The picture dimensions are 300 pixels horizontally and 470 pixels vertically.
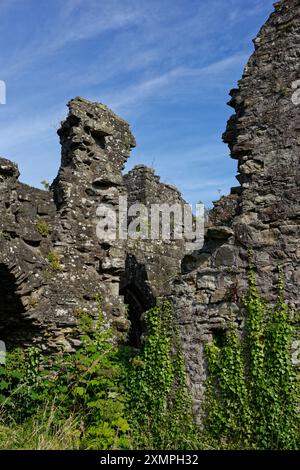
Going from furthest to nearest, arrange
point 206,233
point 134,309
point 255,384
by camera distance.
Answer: point 134,309, point 206,233, point 255,384

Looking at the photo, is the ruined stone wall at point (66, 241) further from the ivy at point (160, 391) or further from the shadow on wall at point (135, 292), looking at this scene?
the shadow on wall at point (135, 292)

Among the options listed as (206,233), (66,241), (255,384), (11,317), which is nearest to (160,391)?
(255,384)

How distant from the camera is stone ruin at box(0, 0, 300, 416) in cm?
614

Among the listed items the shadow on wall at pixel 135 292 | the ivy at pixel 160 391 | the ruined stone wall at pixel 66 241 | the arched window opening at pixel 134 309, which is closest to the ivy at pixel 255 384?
the ivy at pixel 160 391

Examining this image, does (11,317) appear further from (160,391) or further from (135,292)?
(135,292)

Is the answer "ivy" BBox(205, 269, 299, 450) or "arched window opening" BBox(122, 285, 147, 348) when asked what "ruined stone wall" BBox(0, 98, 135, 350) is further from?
"arched window opening" BBox(122, 285, 147, 348)

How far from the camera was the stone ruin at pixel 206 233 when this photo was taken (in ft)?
20.2

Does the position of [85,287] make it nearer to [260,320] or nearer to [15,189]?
[15,189]

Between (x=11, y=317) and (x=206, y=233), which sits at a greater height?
(x=206, y=233)

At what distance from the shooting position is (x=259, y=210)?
6.30m

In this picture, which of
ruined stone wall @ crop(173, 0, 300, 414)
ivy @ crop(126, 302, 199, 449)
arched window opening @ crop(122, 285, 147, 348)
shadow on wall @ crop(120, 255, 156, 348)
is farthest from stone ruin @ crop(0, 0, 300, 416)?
arched window opening @ crop(122, 285, 147, 348)

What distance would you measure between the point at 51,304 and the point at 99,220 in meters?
1.80

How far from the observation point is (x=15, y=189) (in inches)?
311

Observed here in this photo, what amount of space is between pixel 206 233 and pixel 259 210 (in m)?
0.74
